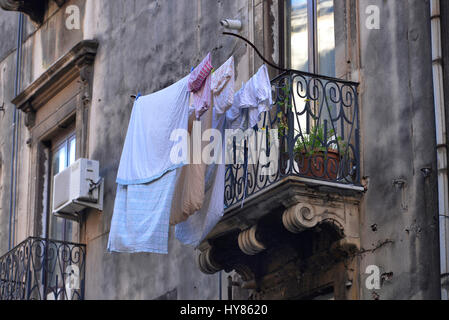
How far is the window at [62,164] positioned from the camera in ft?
55.5

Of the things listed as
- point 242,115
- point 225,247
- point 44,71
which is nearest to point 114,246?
point 225,247

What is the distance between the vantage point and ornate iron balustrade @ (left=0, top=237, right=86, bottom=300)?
15.7m

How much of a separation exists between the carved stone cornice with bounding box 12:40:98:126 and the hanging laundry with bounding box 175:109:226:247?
4.83 metres

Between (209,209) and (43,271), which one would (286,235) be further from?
(43,271)

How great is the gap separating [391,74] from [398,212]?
128 cm

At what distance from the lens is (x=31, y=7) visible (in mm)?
18344

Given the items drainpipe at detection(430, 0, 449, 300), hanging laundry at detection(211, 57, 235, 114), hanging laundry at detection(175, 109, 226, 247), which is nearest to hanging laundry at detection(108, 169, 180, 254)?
hanging laundry at detection(175, 109, 226, 247)

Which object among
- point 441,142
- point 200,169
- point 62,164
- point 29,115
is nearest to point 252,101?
point 200,169

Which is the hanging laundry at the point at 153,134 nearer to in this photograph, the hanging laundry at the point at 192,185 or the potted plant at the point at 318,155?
the hanging laundry at the point at 192,185

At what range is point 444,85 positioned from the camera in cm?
1046

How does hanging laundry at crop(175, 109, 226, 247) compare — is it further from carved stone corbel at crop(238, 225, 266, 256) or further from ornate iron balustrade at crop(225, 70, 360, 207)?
carved stone corbel at crop(238, 225, 266, 256)

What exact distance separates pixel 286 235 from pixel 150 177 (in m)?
1.52

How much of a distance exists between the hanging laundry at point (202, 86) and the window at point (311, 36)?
3.93 ft
